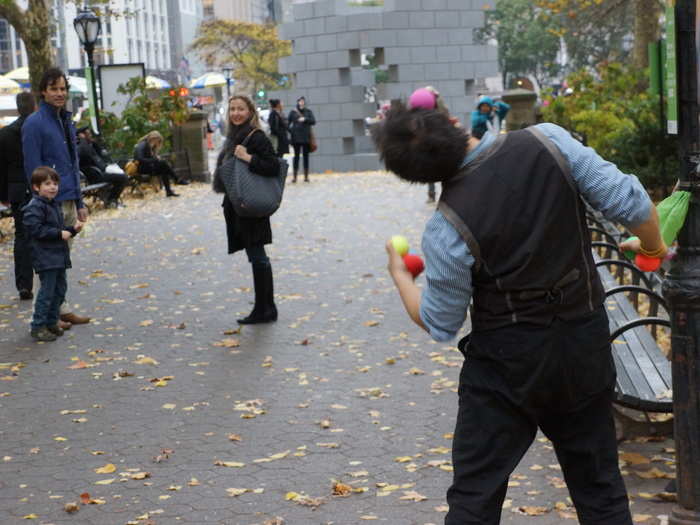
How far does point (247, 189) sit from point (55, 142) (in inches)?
61.3

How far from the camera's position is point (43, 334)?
9195mm

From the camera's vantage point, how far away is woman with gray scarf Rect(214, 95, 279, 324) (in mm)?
9055

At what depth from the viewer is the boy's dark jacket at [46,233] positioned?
8875 mm

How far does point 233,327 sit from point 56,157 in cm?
192

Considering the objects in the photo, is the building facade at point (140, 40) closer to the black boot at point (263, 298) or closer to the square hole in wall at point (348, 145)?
the square hole in wall at point (348, 145)

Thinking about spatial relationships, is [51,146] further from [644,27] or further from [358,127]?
[358,127]

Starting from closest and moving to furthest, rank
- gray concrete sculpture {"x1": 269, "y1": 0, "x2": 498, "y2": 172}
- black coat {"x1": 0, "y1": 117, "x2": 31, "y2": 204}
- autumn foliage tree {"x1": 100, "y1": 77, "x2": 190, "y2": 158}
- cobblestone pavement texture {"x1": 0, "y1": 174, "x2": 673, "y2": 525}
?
cobblestone pavement texture {"x1": 0, "y1": 174, "x2": 673, "y2": 525}, black coat {"x1": 0, "y1": 117, "x2": 31, "y2": 204}, autumn foliage tree {"x1": 100, "y1": 77, "x2": 190, "y2": 158}, gray concrete sculpture {"x1": 269, "y1": 0, "x2": 498, "y2": 172}

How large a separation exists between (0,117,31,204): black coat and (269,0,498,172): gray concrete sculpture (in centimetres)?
2254

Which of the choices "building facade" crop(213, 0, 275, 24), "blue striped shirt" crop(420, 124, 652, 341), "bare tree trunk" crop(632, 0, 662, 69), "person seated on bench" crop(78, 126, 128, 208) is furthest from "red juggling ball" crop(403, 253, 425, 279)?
"building facade" crop(213, 0, 275, 24)

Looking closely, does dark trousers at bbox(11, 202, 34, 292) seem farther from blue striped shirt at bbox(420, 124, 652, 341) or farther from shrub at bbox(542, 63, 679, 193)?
blue striped shirt at bbox(420, 124, 652, 341)

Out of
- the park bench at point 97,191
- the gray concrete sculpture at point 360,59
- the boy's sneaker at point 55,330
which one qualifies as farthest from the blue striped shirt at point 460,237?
the gray concrete sculpture at point 360,59

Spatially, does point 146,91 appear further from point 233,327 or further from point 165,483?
point 165,483

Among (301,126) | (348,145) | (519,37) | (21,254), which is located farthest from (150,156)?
(519,37)

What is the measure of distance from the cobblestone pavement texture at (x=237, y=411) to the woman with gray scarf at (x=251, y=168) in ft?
1.40
